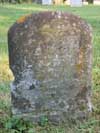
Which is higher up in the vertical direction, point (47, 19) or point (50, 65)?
point (47, 19)

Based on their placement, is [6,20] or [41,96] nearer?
[41,96]

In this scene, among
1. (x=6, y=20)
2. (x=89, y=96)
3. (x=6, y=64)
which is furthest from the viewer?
(x=6, y=20)

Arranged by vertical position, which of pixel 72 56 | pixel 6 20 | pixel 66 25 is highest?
pixel 66 25

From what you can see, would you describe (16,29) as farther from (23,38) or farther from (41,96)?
(41,96)

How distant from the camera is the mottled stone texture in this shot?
5.07 m

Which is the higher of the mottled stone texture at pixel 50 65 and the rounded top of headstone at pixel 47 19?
the rounded top of headstone at pixel 47 19

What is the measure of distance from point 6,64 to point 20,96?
2989 mm

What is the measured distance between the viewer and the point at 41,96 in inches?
202

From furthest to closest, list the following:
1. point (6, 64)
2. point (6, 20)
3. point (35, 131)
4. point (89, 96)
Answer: point (6, 20) → point (6, 64) → point (89, 96) → point (35, 131)

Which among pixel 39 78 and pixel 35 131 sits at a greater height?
pixel 39 78

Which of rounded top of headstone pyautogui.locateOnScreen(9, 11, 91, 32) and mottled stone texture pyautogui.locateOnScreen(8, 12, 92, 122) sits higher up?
rounded top of headstone pyautogui.locateOnScreen(9, 11, 91, 32)

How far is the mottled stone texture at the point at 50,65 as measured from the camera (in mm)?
5074

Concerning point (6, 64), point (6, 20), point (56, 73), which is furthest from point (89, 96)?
point (6, 20)

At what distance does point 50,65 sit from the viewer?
5.11 meters
